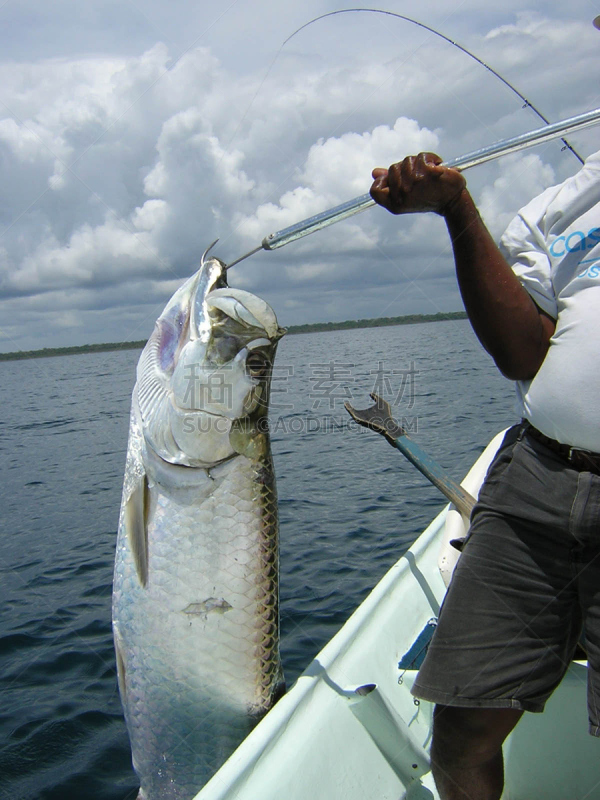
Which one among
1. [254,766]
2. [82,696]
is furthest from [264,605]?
[82,696]

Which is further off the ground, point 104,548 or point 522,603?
point 522,603

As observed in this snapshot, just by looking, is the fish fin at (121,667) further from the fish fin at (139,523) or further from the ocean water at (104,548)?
the ocean water at (104,548)

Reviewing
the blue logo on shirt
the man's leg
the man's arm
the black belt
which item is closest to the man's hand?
the man's arm

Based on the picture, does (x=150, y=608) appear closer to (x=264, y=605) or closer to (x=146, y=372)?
(x=264, y=605)

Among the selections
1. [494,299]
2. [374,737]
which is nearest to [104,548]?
[374,737]

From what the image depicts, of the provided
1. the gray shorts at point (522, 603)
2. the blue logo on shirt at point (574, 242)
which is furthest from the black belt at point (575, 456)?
the blue logo on shirt at point (574, 242)

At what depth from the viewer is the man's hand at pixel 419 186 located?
1674mm

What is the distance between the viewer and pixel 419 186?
5.51 ft

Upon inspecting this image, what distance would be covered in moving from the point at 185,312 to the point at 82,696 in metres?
3.78

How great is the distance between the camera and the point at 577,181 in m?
1.82

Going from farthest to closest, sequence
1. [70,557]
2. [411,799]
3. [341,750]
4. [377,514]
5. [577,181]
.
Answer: [377,514] < [70,557] < [411,799] < [341,750] < [577,181]

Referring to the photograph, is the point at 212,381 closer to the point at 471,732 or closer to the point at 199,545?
the point at 199,545

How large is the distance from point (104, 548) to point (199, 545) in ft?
20.9

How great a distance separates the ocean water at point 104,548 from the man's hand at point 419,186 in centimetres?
112
